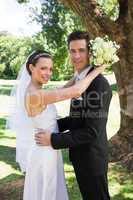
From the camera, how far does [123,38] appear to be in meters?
7.00

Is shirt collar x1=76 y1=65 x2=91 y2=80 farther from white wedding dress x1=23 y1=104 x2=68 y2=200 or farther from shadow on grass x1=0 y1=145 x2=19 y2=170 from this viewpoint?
shadow on grass x1=0 y1=145 x2=19 y2=170

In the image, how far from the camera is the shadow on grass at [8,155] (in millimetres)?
8078

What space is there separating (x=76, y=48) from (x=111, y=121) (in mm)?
10121

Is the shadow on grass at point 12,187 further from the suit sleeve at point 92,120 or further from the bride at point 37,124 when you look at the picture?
the suit sleeve at point 92,120

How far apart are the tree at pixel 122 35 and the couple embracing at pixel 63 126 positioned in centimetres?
304

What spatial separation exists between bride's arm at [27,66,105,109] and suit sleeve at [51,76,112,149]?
0.28ft

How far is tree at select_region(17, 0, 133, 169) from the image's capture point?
699 centimetres

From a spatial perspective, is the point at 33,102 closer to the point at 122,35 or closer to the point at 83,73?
the point at 83,73

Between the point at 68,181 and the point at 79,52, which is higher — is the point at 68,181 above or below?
below

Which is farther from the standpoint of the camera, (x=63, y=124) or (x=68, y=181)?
(x=68, y=181)

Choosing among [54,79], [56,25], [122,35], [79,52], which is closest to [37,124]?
[79,52]

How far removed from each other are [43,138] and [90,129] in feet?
1.44

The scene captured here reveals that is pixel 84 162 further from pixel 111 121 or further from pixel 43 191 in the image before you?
pixel 111 121

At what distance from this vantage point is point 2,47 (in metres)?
47.0
